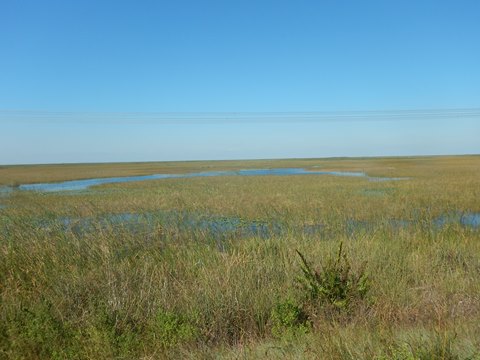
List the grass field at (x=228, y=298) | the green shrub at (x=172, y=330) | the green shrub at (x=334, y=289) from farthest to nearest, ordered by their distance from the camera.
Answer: the green shrub at (x=334, y=289)
the green shrub at (x=172, y=330)
the grass field at (x=228, y=298)

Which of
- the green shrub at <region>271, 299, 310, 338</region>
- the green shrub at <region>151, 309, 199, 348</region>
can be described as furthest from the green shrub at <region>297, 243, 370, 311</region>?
the green shrub at <region>151, 309, 199, 348</region>

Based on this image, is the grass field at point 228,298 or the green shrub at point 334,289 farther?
the green shrub at point 334,289

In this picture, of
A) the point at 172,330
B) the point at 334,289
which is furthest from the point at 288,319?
A: the point at 172,330

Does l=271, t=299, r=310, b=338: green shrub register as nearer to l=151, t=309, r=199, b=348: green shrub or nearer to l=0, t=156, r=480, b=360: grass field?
l=0, t=156, r=480, b=360: grass field

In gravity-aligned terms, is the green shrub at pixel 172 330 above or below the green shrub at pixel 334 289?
below

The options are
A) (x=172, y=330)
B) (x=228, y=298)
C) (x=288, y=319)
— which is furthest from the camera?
(x=228, y=298)

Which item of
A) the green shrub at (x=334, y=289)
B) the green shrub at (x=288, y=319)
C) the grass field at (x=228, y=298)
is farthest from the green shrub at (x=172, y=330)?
the green shrub at (x=334, y=289)

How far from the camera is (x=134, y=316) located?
5090mm

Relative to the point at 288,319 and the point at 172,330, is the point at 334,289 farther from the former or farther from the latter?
the point at 172,330

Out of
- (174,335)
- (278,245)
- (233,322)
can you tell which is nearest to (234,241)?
(278,245)

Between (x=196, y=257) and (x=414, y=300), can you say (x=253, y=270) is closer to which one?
(x=196, y=257)

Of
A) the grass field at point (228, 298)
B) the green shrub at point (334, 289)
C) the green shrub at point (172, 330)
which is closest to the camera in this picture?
the grass field at point (228, 298)

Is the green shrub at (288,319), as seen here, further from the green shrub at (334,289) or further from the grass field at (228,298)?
the green shrub at (334,289)

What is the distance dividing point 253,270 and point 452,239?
6644mm
